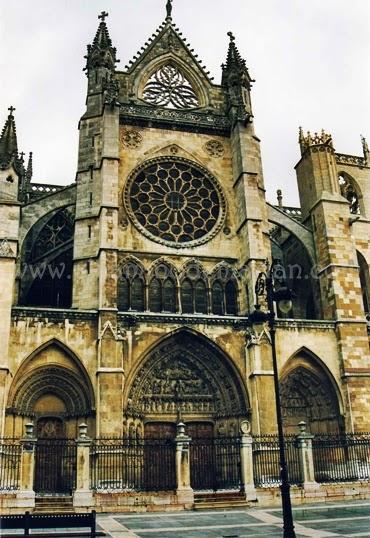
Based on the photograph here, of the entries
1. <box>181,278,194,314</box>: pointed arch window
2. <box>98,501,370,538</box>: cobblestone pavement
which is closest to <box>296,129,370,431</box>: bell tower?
<box>181,278,194,314</box>: pointed arch window

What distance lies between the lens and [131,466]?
58.6ft

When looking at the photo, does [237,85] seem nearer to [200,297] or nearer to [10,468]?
[200,297]

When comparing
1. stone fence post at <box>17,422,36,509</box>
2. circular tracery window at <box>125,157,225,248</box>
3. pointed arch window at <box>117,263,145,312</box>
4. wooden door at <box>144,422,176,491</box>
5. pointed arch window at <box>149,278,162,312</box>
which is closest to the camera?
stone fence post at <box>17,422,36,509</box>

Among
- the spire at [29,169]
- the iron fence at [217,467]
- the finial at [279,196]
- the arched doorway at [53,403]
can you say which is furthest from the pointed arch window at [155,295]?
the finial at [279,196]

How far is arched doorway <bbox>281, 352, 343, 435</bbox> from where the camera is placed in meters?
20.8

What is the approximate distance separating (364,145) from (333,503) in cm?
1939

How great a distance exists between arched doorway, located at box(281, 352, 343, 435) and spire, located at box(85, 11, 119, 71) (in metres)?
15.0

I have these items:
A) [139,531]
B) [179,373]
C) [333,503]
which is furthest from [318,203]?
[139,531]

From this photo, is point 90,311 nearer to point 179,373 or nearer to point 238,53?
point 179,373

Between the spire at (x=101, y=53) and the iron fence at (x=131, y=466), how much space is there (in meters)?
16.1

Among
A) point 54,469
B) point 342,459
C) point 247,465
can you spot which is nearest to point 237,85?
point 342,459

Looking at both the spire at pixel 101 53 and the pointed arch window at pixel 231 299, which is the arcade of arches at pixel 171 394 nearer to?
the pointed arch window at pixel 231 299

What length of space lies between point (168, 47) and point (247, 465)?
19.6m

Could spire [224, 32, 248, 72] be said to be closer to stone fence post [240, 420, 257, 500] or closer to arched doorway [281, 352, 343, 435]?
arched doorway [281, 352, 343, 435]
